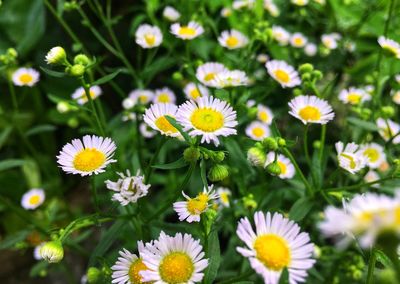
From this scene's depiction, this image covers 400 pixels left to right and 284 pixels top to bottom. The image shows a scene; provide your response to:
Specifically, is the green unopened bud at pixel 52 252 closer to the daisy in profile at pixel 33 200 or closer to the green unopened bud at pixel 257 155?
the green unopened bud at pixel 257 155

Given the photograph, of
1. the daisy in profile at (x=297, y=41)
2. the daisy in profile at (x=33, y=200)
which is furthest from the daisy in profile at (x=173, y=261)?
the daisy in profile at (x=297, y=41)

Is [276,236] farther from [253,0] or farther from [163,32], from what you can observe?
[253,0]

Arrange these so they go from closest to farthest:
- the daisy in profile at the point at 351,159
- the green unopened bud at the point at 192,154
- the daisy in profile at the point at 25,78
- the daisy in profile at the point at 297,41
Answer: the green unopened bud at the point at 192,154, the daisy in profile at the point at 351,159, the daisy in profile at the point at 25,78, the daisy in profile at the point at 297,41

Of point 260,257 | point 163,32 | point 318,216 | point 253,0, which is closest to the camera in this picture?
point 260,257

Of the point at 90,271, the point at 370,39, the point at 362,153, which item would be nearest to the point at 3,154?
the point at 90,271

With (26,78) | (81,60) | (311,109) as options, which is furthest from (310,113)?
(26,78)

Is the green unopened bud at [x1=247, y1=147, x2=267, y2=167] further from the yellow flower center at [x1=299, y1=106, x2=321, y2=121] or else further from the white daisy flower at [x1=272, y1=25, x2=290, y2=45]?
the white daisy flower at [x1=272, y1=25, x2=290, y2=45]
